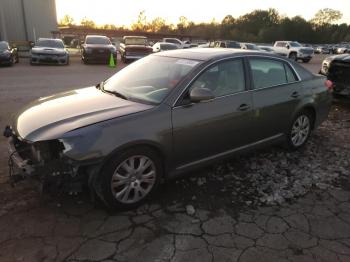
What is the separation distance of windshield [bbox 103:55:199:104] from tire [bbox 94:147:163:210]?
0.65 meters

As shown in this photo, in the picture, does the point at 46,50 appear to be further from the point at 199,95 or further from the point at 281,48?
the point at 281,48

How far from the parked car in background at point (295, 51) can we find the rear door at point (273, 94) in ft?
73.9

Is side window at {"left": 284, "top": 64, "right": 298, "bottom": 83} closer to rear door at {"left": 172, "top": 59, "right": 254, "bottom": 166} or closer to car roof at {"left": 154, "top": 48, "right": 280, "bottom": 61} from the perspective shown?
car roof at {"left": 154, "top": 48, "right": 280, "bottom": 61}

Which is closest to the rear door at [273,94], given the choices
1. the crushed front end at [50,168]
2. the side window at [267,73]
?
the side window at [267,73]

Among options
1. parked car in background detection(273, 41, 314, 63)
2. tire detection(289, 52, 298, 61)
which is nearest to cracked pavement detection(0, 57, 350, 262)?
parked car in background detection(273, 41, 314, 63)

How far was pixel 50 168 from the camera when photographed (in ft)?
10.5

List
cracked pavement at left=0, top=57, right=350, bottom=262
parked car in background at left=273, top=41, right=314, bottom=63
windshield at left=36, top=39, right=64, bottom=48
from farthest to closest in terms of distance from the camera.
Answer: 1. parked car in background at left=273, top=41, right=314, bottom=63
2. windshield at left=36, top=39, right=64, bottom=48
3. cracked pavement at left=0, top=57, right=350, bottom=262

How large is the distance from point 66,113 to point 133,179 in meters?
1.00

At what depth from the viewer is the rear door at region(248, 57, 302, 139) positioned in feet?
14.8

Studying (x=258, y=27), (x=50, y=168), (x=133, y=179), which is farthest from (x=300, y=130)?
(x=258, y=27)

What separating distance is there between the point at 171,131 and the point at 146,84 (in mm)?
848

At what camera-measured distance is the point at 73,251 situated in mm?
2949

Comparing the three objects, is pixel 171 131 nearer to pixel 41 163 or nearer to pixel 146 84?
pixel 146 84

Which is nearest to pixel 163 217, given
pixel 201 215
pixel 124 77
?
pixel 201 215
